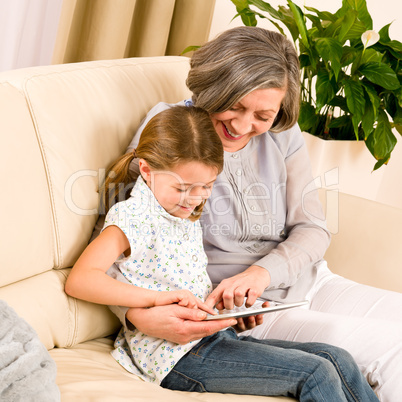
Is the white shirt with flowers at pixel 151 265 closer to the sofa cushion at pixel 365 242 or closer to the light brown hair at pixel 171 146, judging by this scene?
the light brown hair at pixel 171 146

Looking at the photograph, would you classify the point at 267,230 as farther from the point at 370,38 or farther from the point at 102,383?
the point at 370,38

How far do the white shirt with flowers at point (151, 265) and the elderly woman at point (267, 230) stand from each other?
4 centimetres

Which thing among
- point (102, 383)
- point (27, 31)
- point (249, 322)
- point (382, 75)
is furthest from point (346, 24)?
point (102, 383)

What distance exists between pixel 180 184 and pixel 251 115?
10.0 inches

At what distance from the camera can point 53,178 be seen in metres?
1.16

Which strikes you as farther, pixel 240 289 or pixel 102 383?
pixel 240 289

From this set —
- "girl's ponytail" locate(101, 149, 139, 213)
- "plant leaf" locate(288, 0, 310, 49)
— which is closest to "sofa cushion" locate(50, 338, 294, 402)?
"girl's ponytail" locate(101, 149, 139, 213)

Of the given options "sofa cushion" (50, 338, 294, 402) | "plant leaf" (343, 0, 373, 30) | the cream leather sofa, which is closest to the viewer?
"sofa cushion" (50, 338, 294, 402)

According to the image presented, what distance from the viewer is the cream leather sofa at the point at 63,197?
105 cm

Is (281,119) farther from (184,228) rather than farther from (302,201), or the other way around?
(184,228)

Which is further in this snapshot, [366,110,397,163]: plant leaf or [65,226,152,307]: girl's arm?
[366,110,397,163]: plant leaf

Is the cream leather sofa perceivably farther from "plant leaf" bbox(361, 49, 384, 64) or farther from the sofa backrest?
"plant leaf" bbox(361, 49, 384, 64)

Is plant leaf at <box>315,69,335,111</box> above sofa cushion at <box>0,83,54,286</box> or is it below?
above

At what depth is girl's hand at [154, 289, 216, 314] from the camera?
43.4 inches
